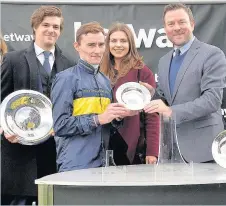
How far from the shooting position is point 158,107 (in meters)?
3.24

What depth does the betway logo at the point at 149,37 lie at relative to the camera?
Result: 11.9 feet

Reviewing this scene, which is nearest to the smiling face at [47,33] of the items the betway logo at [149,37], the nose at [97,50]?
the betway logo at [149,37]

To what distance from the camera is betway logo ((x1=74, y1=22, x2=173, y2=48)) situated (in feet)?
11.9

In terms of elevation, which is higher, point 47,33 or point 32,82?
point 47,33

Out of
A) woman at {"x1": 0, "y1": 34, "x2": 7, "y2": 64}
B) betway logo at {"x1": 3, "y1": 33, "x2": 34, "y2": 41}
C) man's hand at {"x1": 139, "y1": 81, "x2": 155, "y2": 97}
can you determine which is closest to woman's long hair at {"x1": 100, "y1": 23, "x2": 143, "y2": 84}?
man's hand at {"x1": 139, "y1": 81, "x2": 155, "y2": 97}

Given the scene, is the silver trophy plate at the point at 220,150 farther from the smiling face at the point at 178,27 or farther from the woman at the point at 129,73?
the smiling face at the point at 178,27

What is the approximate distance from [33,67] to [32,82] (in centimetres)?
9

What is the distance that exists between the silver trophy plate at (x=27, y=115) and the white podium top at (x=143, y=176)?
0.90 meters

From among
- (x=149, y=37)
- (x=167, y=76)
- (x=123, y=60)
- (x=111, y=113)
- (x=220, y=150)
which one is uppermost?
(x=149, y=37)

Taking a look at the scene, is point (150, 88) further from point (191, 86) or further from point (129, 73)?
point (191, 86)

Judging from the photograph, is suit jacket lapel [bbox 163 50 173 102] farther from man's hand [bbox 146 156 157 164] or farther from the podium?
the podium

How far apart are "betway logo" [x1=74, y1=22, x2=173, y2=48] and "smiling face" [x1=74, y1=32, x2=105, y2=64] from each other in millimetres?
135

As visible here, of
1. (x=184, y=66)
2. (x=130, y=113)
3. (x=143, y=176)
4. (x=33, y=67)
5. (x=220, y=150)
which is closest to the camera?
(x=143, y=176)

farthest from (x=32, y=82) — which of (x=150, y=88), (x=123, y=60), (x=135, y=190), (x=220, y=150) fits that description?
(x=135, y=190)
